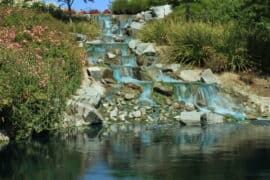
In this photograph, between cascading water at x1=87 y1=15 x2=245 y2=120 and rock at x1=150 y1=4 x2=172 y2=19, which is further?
rock at x1=150 y1=4 x2=172 y2=19

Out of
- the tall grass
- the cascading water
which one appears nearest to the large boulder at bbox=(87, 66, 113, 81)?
the cascading water

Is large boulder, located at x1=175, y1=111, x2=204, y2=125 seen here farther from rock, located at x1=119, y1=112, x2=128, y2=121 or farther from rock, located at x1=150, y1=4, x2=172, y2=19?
rock, located at x1=150, y1=4, x2=172, y2=19

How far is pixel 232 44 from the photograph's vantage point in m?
22.4

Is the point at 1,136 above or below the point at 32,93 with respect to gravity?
below

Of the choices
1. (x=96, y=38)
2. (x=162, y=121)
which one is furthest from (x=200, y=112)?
(x=96, y=38)

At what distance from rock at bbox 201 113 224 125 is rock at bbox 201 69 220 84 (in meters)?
2.69

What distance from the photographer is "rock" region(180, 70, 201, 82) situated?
2181 centimetres

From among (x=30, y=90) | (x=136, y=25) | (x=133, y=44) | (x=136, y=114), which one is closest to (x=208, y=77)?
(x=136, y=114)

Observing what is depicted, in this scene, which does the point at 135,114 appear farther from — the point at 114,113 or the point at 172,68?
the point at 172,68

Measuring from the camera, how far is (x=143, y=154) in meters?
13.0

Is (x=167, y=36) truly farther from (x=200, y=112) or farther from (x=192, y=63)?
(x=200, y=112)

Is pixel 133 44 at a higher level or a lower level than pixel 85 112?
higher

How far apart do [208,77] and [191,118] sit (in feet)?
11.6

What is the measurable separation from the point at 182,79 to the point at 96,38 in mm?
6827
